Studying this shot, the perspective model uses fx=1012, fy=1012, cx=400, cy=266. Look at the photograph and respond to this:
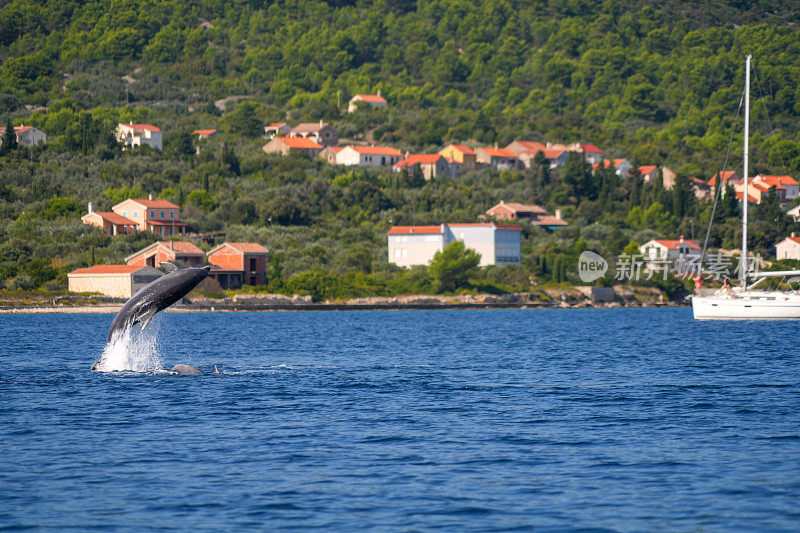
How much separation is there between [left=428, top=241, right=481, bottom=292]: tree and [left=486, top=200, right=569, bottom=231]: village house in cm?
2840

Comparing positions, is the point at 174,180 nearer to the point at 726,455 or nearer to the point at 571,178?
the point at 571,178

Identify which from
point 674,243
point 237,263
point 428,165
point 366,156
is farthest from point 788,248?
point 366,156

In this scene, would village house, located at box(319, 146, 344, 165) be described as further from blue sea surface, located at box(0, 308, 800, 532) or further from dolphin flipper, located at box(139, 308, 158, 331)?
dolphin flipper, located at box(139, 308, 158, 331)

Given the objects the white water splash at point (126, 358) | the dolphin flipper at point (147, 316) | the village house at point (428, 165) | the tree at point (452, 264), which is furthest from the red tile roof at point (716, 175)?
the dolphin flipper at point (147, 316)

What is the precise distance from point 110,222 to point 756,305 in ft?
265

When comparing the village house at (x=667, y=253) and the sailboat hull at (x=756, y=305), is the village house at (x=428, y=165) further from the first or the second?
the sailboat hull at (x=756, y=305)

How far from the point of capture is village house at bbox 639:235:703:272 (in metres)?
140

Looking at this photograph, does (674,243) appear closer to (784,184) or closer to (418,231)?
(418,231)

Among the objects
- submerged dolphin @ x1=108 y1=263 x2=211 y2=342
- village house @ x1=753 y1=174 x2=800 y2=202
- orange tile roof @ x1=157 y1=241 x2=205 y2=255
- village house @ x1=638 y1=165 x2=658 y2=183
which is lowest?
→ submerged dolphin @ x1=108 y1=263 x2=211 y2=342

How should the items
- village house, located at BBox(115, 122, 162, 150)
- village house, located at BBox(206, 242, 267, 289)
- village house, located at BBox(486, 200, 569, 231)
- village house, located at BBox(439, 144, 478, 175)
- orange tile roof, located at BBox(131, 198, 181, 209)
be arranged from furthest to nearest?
1. village house, located at BBox(115, 122, 162, 150)
2. village house, located at BBox(439, 144, 478, 175)
3. village house, located at BBox(486, 200, 569, 231)
4. orange tile roof, located at BBox(131, 198, 181, 209)
5. village house, located at BBox(206, 242, 267, 289)

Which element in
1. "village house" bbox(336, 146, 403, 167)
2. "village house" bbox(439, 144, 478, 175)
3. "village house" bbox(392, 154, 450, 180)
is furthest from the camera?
"village house" bbox(439, 144, 478, 175)

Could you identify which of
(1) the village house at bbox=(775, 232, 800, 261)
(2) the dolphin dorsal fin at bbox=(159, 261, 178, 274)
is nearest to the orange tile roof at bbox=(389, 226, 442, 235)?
(1) the village house at bbox=(775, 232, 800, 261)

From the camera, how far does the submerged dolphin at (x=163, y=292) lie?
1256 inches

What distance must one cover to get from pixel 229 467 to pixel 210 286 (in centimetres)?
9476
